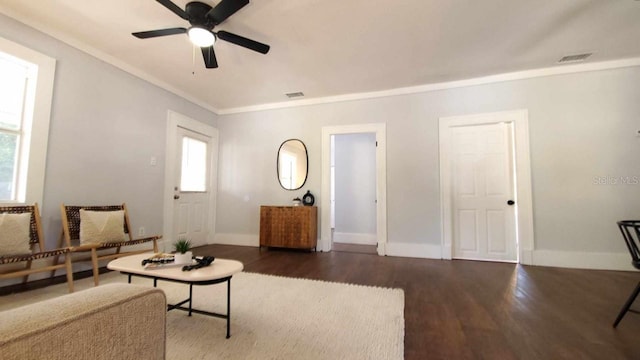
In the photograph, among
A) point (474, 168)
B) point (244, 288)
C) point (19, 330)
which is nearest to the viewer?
point (19, 330)

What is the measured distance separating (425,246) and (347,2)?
321cm

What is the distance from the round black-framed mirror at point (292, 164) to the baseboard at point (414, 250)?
5.84 ft

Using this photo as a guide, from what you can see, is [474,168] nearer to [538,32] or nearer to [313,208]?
[538,32]

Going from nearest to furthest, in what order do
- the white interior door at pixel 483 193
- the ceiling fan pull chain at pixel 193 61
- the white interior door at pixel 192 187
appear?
the ceiling fan pull chain at pixel 193 61 < the white interior door at pixel 483 193 < the white interior door at pixel 192 187

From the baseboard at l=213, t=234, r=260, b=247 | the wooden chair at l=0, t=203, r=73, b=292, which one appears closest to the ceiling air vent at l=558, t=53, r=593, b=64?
the baseboard at l=213, t=234, r=260, b=247

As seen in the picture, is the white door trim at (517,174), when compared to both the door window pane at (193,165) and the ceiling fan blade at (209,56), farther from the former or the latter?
the door window pane at (193,165)

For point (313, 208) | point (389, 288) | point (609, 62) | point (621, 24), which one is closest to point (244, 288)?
point (389, 288)

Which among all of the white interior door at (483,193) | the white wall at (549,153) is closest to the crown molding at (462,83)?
the white wall at (549,153)

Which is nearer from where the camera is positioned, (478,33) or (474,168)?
(478,33)

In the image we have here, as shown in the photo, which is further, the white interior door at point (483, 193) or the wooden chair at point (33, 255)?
the white interior door at point (483, 193)

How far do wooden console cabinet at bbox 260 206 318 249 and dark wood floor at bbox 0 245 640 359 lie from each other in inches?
17.0

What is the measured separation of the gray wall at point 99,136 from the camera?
8.70 ft

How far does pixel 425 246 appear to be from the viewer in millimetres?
3744

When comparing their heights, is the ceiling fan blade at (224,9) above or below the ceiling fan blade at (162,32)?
above
